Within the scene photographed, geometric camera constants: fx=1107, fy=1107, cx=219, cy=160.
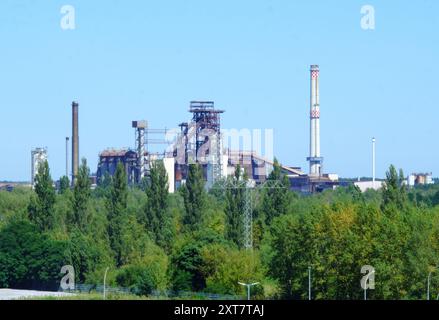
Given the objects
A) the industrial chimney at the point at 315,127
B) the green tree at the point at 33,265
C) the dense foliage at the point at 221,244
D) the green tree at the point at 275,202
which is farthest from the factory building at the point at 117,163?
the green tree at the point at 33,265

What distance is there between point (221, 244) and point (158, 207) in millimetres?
6722

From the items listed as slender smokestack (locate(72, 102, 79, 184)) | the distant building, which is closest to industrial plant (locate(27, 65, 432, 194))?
slender smokestack (locate(72, 102, 79, 184))

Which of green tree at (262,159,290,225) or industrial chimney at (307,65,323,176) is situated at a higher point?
industrial chimney at (307,65,323,176)

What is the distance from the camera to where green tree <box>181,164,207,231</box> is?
29375mm

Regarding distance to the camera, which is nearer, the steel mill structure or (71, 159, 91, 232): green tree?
(71, 159, 91, 232): green tree

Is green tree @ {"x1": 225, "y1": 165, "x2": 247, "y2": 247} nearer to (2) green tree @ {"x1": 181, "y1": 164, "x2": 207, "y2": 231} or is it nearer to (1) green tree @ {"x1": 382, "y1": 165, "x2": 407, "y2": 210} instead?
(2) green tree @ {"x1": 181, "y1": 164, "x2": 207, "y2": 231}

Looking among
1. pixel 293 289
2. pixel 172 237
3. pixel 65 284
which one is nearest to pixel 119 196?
pixel 172 237

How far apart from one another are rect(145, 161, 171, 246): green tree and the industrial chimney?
25019 mm

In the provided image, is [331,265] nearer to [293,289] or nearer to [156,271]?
[293,289]

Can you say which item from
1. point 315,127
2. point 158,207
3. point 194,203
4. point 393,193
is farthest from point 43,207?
point 315,127

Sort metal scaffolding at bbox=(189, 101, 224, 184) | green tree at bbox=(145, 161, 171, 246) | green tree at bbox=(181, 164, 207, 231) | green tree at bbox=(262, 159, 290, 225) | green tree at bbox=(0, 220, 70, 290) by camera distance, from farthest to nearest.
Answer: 1. metal scaffolding at bbox=(189, 101, 224, 184)
2. green tree at bbox=(262, 159, 290, 225)
3. green tree at bbox=(181, 164, 207, 231)
4. green tree at bbox=(145, 161, 171, 246)
5. green tree at bbox=(0, 220, 70, 290)

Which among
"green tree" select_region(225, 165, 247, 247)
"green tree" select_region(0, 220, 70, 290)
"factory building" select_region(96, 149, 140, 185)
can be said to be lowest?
"green tree" select_region(0, 220, 70, 290)

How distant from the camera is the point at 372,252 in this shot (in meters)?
17.4
